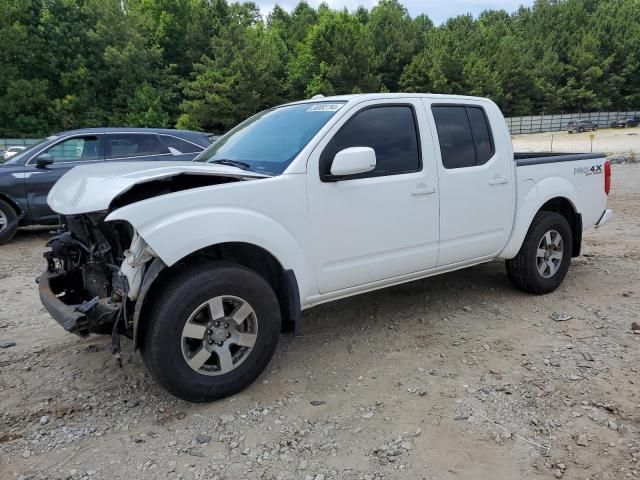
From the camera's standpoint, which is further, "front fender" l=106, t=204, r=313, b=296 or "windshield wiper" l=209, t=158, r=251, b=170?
"windshield wiper" l=209, t=158, r=251, b=170

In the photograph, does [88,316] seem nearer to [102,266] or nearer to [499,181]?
[102,266]

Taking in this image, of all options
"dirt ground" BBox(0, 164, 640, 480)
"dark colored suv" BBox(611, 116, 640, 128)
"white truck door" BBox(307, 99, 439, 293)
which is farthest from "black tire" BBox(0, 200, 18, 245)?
"dark colored suv" BBox(611, 116, 640, 128)

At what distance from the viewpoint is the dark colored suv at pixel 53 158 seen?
7973 mm

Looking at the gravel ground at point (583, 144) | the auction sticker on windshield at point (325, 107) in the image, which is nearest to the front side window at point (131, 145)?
the auction sticker on windshield at point (325, 107)

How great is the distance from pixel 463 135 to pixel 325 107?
1288 millimetres

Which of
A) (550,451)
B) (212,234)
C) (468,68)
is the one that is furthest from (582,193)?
(468,68)

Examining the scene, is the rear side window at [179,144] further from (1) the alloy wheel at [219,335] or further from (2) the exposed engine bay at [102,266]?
(1) the alloy wheel at [219,335]

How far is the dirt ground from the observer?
2.70 meters

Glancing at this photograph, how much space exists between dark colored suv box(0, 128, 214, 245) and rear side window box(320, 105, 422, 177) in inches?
204

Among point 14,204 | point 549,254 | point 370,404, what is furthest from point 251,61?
point 370,404

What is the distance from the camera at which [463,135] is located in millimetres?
4422

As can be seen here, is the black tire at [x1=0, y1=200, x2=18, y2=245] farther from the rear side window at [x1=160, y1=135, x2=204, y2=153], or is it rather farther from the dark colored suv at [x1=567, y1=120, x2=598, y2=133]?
the dark colored suv at [x1=567, y1=120, x2=598, y2=133]

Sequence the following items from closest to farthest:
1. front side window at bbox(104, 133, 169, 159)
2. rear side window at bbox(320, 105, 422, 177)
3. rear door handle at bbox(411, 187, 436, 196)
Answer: rear side window at bbox(320, 105, 422, 177) < rear door handle at bbox(411, 187, 436, 196) < front side window at bbox(104, 133, 169, 159)

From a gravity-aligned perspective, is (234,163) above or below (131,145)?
below
